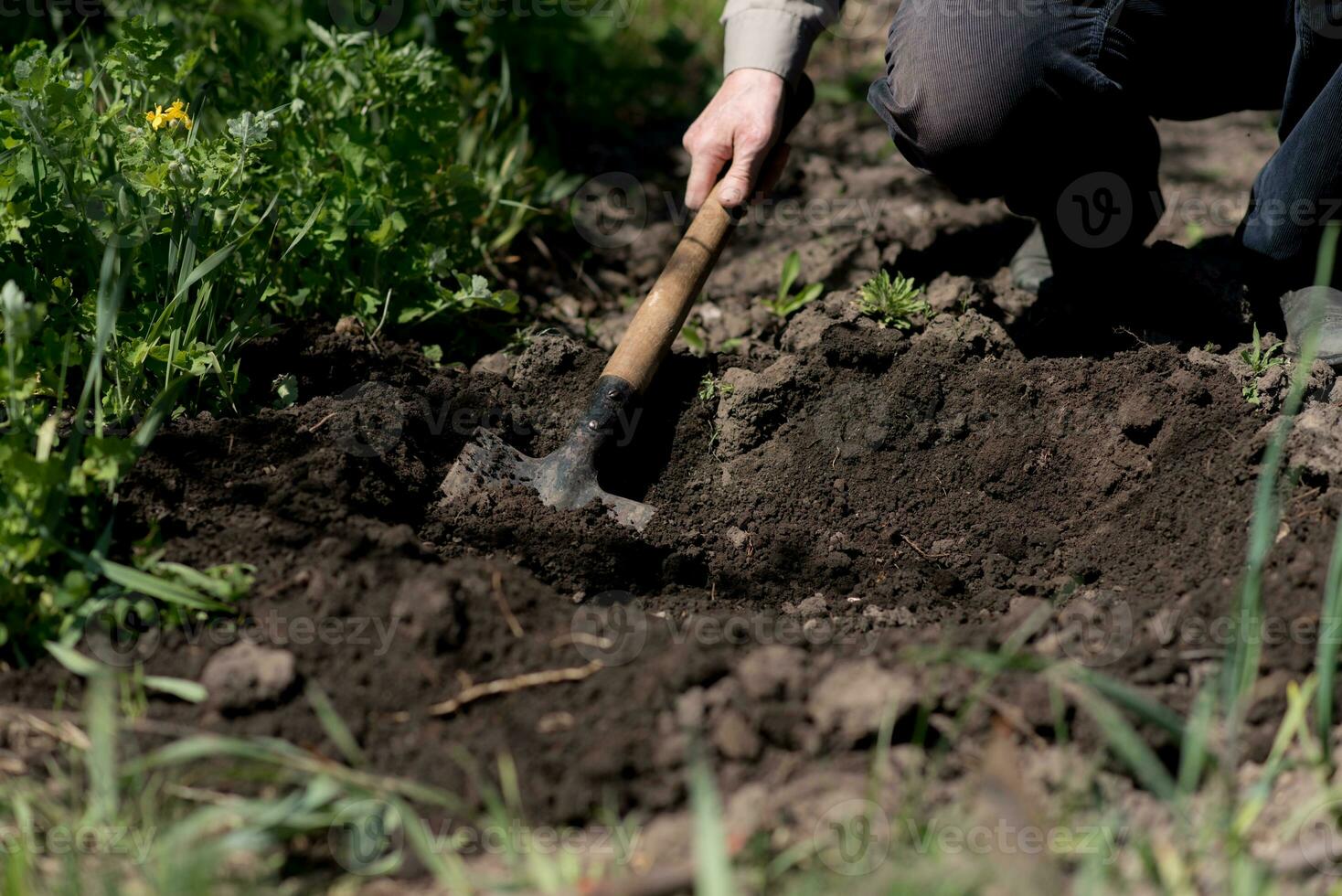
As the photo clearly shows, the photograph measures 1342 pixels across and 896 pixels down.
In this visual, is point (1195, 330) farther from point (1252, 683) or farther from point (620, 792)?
point (620, 792)

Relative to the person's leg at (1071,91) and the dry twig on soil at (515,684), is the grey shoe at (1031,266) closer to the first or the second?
the person's leg at (1071,91)

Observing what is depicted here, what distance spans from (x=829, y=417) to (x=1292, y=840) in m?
1.20

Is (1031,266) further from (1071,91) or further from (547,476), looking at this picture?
(547,476)

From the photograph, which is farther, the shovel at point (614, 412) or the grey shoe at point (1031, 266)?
the grey shoe at point (1031, 266)

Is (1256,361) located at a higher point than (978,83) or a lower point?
A: lower

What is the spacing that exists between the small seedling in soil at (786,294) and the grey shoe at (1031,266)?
1.66ft

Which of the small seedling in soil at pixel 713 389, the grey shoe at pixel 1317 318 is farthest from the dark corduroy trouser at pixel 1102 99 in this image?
the small seedling in soil at pixel 713 389

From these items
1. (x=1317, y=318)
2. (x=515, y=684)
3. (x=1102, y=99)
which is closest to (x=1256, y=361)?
(x=1317, y=318)

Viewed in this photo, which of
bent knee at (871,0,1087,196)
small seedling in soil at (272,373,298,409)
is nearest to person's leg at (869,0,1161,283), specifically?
bent knee at (871,0,1087,196)

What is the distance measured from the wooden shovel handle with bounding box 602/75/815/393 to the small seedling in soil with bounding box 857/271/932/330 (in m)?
0.37

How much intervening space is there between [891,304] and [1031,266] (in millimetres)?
568

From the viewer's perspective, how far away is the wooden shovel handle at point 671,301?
7.73 feet

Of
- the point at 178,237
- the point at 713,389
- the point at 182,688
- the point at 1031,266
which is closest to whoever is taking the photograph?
the point at 182,688

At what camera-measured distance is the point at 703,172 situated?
2459 millimetres
